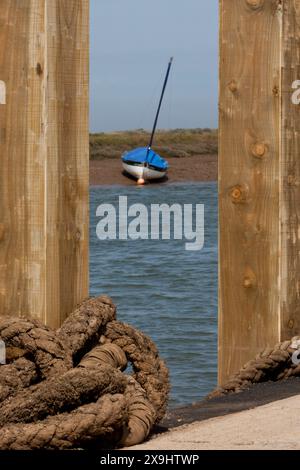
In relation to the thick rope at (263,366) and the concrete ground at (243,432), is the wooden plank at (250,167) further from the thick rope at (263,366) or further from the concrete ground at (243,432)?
the concrete ground at (243,432)

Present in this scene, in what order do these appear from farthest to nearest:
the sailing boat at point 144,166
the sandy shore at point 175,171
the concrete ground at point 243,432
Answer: the sandy shore at point 175,171
the sailing boat at point 144,166
the concrete ground at point 243,432

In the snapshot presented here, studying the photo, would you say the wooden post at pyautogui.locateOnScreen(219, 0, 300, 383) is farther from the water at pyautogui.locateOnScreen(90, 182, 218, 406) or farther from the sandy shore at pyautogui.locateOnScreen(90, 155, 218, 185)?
the sandy shore at pyautogui.locateOnScreen(90, 155, 218, 185)

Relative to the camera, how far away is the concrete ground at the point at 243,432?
3.85 m

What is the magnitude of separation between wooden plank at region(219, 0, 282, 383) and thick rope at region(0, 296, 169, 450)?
112 centimetres

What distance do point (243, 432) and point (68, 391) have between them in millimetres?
691

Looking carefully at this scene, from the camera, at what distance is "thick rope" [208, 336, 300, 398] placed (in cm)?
531

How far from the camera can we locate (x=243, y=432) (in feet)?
13.3

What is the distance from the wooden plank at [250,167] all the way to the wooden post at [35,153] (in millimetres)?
1253

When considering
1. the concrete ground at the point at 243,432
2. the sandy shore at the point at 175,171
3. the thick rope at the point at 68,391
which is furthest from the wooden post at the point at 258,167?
the sandy shore at the point at 175,171

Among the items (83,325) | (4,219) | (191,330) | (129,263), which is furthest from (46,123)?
(129,263)

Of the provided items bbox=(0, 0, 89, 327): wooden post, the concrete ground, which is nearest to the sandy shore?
the concrete ground

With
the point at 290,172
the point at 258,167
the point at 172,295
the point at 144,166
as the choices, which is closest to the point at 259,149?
the point at 258,167
